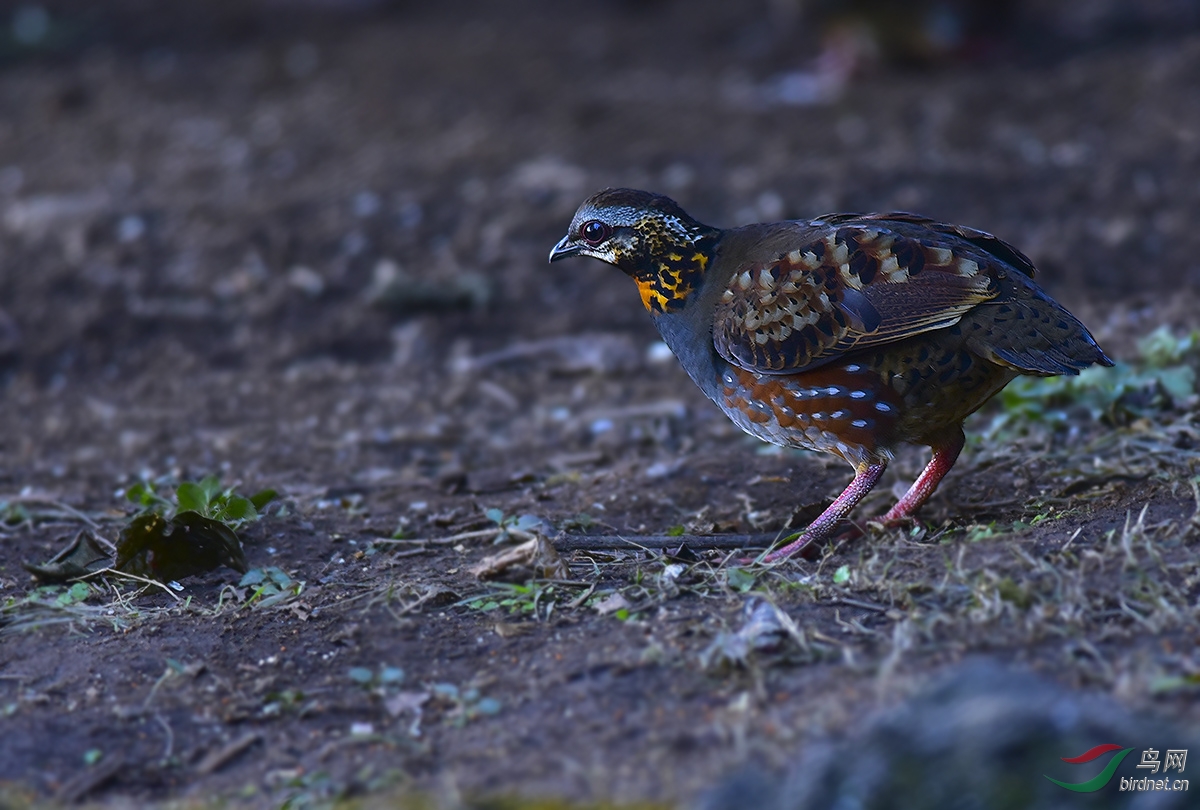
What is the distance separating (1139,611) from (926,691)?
0.79 m

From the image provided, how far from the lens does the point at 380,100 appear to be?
9.74 meters

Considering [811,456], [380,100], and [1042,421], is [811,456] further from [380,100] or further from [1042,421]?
[380,100]

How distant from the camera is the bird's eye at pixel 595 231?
441cm

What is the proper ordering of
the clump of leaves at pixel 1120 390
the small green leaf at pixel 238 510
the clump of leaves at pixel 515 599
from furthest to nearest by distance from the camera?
the clump of leaves at pixel 1120 390
the small green leaf at pixel 238 510
the clump of leaves at pixel 515 599

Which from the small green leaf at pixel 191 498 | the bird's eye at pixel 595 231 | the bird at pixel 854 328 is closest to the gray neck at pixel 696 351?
the bird at pixel 854 328

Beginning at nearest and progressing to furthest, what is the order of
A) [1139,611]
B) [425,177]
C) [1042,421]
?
1. [1139,611]
2. [1042,421]
3. [425,177]

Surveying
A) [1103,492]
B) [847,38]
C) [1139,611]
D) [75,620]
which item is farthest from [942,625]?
[847,38]

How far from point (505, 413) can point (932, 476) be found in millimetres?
2354

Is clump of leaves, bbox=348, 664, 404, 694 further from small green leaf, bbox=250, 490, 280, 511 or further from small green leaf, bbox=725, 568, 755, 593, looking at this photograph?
small green leaf, bbox=250, 490, 280, 511

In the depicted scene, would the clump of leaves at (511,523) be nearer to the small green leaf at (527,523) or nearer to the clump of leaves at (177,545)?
the small green leaf at (527,523)

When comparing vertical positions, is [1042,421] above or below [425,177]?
below

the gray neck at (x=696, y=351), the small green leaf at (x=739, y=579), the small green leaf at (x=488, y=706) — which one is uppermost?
the gray neck at (x=696, y=351)

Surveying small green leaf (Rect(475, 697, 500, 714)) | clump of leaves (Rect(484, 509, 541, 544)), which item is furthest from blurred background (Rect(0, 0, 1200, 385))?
small green leaf (Rect(475, 697, 500, 714))

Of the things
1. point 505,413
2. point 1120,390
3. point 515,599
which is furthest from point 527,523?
point 1120,390
